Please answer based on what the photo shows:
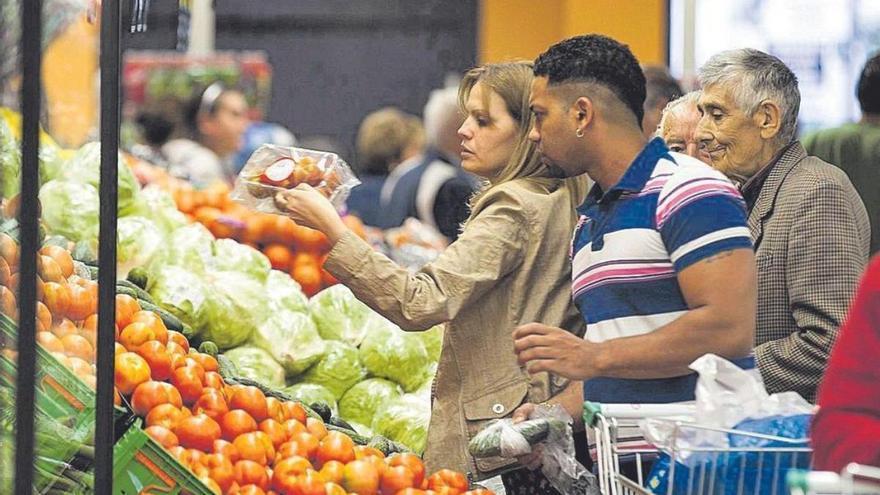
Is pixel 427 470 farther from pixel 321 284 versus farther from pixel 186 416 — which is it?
pixel 321 284

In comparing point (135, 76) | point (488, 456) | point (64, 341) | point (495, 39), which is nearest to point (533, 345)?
point (488, 456)

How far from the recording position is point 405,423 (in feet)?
12.6

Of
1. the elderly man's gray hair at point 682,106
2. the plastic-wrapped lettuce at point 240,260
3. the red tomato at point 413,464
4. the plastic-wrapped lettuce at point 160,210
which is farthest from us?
the plastic-wrapped lettuce at point 160,210

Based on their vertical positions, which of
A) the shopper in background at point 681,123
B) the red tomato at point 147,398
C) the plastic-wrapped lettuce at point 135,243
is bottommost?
the red tomato at point 147,398

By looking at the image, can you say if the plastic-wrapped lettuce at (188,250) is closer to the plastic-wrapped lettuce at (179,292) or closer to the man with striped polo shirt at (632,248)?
the plastic-wrapped lettuce at (179,292)

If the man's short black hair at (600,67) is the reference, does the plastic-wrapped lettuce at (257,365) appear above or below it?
below

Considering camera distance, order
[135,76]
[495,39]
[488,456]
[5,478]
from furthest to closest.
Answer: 1. [495,39]
2. [135,76]
3. [488,456]
4. [5,478]

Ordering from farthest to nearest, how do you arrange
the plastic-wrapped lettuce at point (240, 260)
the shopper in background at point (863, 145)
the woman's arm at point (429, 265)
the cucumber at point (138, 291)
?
the shopper in background at point (863, 145)
the plastic-wrapped lettuce at point (240, 260)
the cucumber at point (138, 291)
the woman's arm at point (429, 265)

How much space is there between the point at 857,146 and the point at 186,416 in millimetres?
2647

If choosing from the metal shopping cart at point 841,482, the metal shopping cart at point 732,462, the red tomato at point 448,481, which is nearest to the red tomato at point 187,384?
the red tomato at point 448,481

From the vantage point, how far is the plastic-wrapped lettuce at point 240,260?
4402mm

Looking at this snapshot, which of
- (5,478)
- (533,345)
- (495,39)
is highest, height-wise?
(495,39)

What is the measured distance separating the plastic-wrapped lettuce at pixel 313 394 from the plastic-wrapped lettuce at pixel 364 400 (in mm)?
35

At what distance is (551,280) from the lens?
305 centimetres
